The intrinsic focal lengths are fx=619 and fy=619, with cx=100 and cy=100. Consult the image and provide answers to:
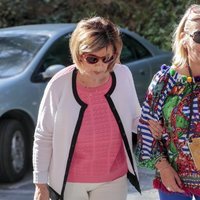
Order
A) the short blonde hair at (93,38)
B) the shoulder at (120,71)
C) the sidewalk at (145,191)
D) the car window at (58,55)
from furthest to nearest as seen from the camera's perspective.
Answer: the car window at (58,55), the sidewalk at (145,191), the shoulder at (120,71), the short blonde hair at (93,38)

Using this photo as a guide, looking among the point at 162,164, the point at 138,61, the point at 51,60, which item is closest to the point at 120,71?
the point at 162,164

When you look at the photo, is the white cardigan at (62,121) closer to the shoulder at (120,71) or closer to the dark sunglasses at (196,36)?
the shoulder at (120,71)

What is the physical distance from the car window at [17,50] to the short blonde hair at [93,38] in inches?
151

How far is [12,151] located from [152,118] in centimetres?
350

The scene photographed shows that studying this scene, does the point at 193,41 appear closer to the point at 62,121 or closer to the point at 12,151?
the point at 62,121

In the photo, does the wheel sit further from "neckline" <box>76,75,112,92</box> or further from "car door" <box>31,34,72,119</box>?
"neckline" <box>76,75,112,92</box>

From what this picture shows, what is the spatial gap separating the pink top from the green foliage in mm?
10650

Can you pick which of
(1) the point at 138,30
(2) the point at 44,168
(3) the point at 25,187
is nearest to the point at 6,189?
(3) the point at 25,187

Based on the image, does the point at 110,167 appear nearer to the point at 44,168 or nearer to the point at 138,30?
the point at 44,168

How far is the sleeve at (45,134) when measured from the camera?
2895 mm

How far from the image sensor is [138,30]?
13.8 m

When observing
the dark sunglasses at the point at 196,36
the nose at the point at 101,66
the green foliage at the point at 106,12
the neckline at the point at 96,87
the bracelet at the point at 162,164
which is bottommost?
the green foliage at the point at 106,12

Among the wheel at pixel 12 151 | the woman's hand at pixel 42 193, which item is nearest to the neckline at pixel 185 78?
the woman's hand at pixel 42 193

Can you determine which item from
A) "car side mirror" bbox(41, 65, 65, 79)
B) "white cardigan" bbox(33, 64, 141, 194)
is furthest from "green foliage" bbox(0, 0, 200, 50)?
"white cardigan" bbox(33, 64, 141, 194)
